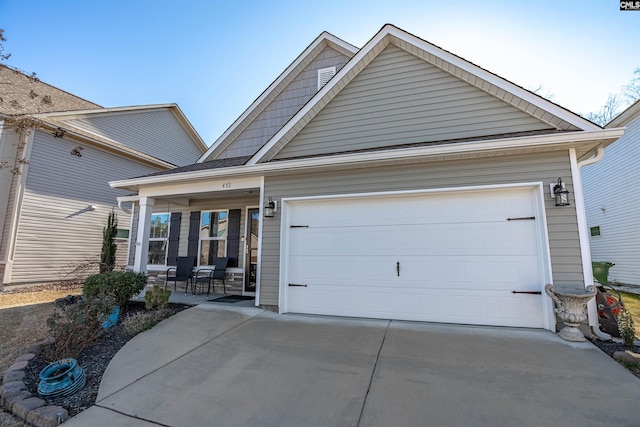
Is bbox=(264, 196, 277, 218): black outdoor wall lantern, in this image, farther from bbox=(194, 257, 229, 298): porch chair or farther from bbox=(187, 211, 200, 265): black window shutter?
bbox=(187, 211, 200, 265): black window shutter

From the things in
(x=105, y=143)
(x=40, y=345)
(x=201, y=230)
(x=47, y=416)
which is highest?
(x=105, y=143)

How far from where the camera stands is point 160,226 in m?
9.09

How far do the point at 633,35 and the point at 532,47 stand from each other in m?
3.62

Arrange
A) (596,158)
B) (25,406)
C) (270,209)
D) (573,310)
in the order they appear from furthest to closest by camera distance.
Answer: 1. (270,209)
2. (596,158)
3. (573,310)
4. (25,406)

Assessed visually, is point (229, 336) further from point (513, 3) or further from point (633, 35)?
point (633, 35)

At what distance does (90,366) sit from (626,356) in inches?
252

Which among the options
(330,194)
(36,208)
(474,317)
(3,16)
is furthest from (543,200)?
(36,208)

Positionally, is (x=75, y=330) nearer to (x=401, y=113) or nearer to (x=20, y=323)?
(x=20, y=323)

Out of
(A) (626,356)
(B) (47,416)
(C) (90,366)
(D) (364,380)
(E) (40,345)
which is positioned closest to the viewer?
(B) (47,416)

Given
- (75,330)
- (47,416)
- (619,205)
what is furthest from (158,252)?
(619,205)

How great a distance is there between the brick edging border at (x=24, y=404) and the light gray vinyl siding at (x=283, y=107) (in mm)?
6970

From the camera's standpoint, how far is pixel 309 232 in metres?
5.78

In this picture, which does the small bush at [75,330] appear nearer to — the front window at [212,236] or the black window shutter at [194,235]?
the front window at [212,236]

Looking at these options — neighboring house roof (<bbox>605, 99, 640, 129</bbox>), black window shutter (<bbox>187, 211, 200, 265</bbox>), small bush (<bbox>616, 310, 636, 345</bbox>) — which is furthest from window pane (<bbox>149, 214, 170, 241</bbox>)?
neighboring house roof (<bbox>605, 99, 640, 129</bbox>)
